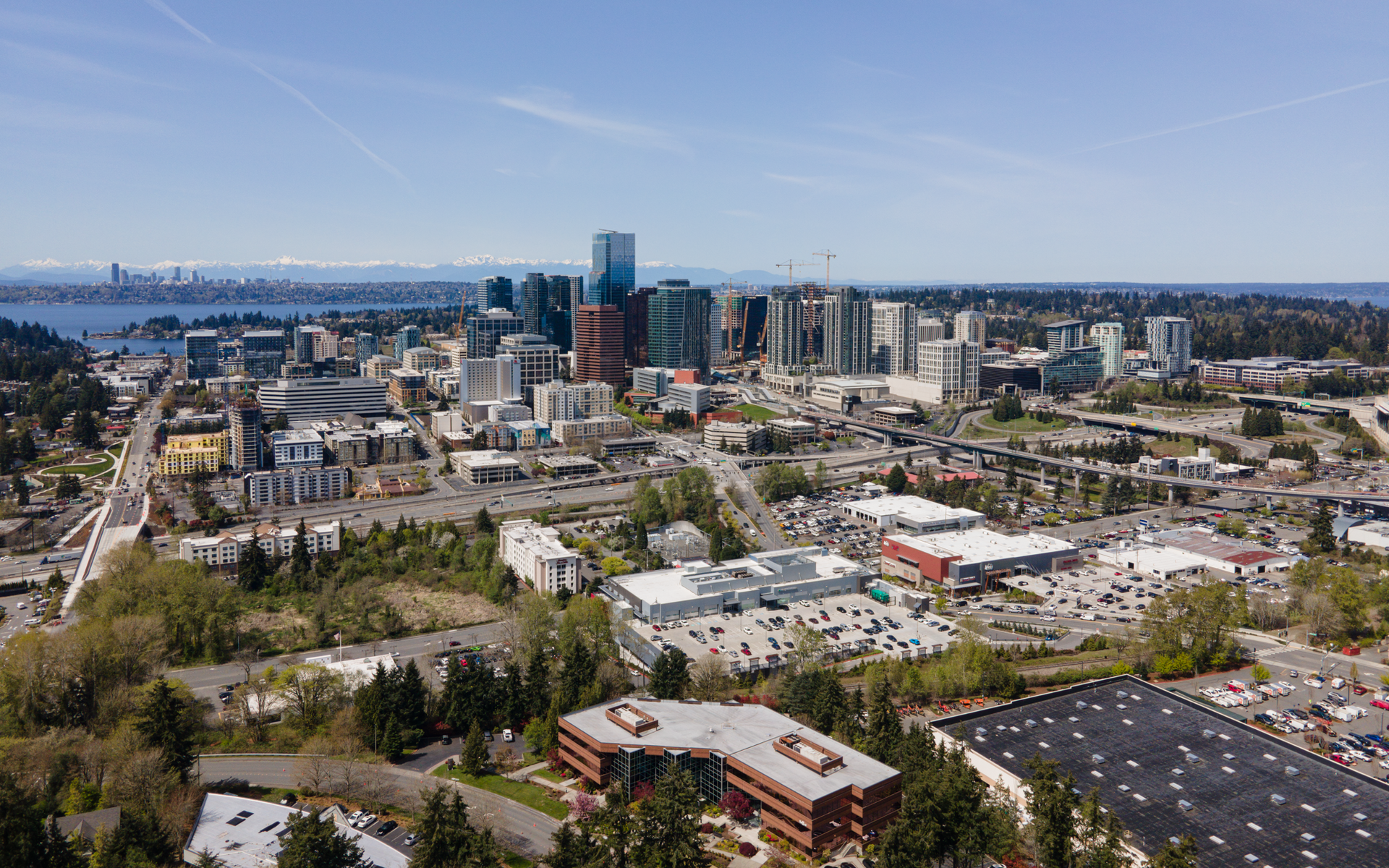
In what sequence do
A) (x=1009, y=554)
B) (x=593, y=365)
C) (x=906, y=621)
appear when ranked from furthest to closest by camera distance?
(x=593, y=365) → (x=1009, y=554) → (x=906, y=621)

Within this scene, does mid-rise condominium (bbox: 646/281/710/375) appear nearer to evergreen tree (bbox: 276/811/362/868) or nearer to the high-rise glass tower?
the high-rise glass tower

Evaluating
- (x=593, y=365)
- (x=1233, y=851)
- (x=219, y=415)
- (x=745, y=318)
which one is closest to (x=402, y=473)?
(x=219, y=415)

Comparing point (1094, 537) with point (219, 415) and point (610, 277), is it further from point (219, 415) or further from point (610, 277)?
point (610, 277)

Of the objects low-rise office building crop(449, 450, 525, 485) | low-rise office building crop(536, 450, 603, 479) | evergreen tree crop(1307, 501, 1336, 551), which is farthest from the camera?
low-rise office building crop(536, 450, 603, 479)

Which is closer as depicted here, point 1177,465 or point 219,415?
point 1177,465

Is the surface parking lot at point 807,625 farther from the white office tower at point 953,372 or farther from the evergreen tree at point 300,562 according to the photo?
the white office tower at point 953,372

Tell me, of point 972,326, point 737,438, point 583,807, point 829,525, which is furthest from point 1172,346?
point 583,807

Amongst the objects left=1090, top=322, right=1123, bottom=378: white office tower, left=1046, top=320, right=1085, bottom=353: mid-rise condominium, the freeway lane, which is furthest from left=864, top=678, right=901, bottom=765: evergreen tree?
left=1046, top=320, right=1085, bottom=353: mid-rise condominium
